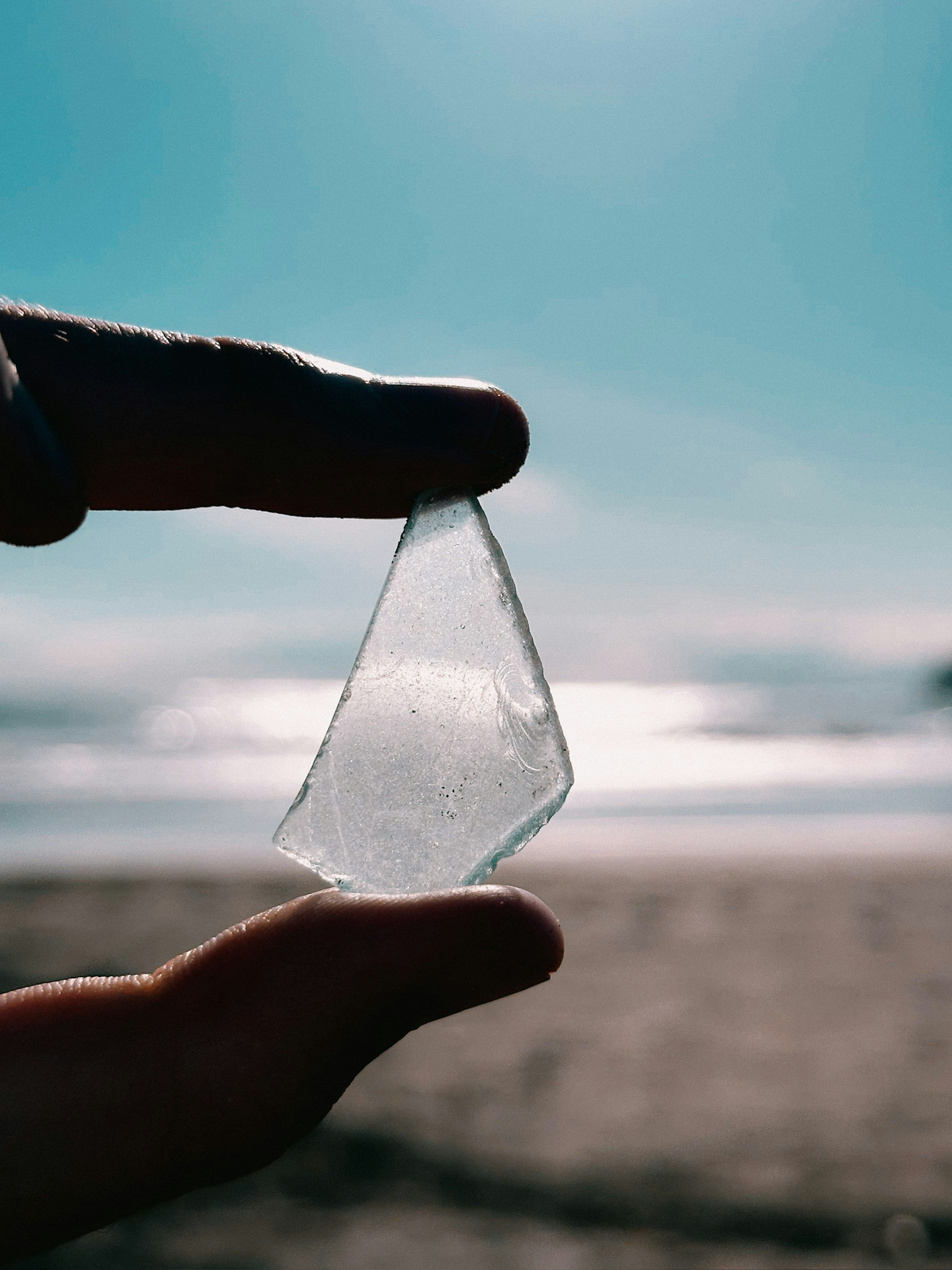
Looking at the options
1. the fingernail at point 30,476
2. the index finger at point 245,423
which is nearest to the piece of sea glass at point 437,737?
the index finger at point 245,423

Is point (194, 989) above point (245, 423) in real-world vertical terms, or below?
below

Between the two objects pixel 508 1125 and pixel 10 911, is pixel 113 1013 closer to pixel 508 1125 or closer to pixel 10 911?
pixel 508 1125

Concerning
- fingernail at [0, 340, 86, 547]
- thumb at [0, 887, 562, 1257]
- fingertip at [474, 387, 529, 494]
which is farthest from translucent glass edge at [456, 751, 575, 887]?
fingernail at [0, 340, 86, 547]

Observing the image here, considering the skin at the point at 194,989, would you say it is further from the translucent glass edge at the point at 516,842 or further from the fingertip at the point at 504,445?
the fingertip at the point at 504,445

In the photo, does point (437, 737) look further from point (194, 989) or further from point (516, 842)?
point (194, 989)

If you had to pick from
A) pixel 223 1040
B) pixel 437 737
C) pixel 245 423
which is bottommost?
pixel 223 1040

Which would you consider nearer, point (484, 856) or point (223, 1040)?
point (223, 1040)

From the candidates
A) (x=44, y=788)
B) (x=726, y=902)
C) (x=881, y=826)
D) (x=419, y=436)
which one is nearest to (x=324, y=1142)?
(x=419, y=436)

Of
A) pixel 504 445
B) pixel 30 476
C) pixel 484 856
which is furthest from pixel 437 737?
pixel 30 476
